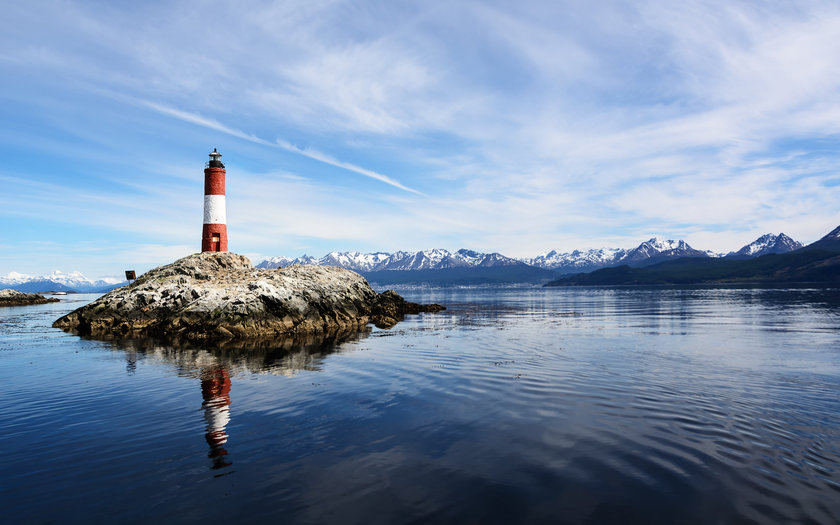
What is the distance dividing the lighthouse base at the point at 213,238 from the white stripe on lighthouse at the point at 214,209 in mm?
720

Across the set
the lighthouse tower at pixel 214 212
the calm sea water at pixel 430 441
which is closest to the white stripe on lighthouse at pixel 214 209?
the lighthouse tower at pixel 214 212

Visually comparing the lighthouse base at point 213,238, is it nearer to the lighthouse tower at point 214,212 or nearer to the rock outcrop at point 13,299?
the lighthouse tower at point 214,212

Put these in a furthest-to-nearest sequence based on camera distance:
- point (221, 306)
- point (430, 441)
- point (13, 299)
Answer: point (13, 299) < point (221, 306) < point (430, 441)

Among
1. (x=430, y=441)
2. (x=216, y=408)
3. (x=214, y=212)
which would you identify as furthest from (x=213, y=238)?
(x=430, y=441)

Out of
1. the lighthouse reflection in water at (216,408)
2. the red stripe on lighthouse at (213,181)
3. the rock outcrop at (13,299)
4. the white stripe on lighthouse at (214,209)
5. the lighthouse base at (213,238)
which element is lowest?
the lighthouse reflection in water at (216,408)

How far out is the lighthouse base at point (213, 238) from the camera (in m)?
61.9

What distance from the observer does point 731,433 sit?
12.2 m

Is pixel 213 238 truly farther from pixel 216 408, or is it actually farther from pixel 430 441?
pixel 430 441

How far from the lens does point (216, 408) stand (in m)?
15.8

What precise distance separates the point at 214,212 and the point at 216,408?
2087 inches

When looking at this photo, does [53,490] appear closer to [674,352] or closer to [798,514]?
[798,514]

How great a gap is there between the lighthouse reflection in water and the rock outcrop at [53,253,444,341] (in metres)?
18.2

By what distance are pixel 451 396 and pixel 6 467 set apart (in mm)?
13115

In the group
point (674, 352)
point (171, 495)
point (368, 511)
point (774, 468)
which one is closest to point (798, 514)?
point (774, 468)
